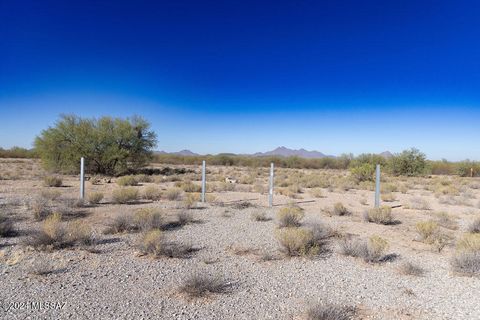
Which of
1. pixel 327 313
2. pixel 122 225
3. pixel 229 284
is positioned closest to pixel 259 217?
pixel 122 225

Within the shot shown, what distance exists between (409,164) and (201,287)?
3922 cm

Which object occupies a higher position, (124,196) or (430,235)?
(124,196)

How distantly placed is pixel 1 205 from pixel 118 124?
19.0 meters

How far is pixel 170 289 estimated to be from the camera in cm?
518

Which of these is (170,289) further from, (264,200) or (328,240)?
(264,200)

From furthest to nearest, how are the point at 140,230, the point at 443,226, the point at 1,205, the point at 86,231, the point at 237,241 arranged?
the point at 1,205 < the point at 443,226 < the point at 140,230 < the point at 237,241 < the point at 86,231

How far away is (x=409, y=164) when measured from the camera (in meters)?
38.1

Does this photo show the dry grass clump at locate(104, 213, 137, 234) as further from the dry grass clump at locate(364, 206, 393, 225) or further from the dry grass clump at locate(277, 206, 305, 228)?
the dry grass clump at locate(364, 206, 393, 225)

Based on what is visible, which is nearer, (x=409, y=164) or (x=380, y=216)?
(x=380, y=216)

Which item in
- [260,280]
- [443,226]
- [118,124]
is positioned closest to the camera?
[260,280]

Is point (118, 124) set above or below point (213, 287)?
above

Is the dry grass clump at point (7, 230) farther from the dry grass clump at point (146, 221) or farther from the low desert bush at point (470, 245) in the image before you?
the low desert bush at point (470, 245)

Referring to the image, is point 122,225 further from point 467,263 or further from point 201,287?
point 467,263

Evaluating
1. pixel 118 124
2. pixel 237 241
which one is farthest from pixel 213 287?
pixel 118 124
